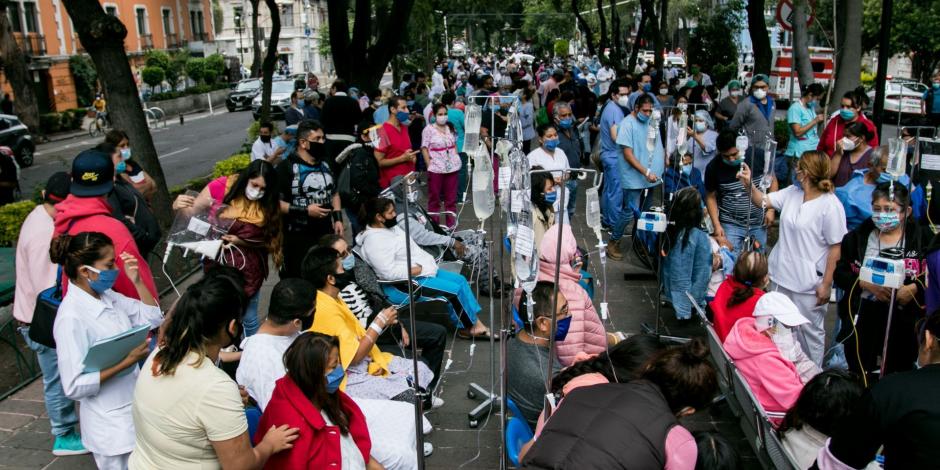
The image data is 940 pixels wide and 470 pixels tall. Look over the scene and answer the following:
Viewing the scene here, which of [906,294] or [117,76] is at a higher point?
[117,76]

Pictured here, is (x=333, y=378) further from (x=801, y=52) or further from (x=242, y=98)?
(x=242, y=98)

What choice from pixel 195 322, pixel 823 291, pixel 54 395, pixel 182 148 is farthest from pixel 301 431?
pixel 182 148

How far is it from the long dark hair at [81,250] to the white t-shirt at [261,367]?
2.87 feet

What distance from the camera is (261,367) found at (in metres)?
3.97

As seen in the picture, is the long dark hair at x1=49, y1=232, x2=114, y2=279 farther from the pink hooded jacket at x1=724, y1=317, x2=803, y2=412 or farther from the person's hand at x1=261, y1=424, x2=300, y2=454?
the pink hooded jacket at x1=724, y1=317, x2=803, y2=412

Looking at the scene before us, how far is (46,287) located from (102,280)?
1213 mm

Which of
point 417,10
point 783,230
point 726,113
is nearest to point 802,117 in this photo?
point 726,113

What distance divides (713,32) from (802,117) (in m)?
23.1

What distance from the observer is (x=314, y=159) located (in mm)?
6691

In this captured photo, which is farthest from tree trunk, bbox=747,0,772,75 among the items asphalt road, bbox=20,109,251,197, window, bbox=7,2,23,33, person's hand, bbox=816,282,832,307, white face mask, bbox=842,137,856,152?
window, bbox=7,2,23,33

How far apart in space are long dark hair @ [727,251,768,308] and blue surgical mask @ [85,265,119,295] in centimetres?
366

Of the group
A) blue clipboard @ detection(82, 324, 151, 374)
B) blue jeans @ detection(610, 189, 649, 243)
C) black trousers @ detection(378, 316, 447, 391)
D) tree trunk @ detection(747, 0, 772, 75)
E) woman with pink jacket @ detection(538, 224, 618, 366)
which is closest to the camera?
blue clipboard @ detection(82, 324, 151, 374)

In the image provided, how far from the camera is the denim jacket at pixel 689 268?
655 centimetres

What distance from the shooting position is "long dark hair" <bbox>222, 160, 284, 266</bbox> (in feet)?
18.5
